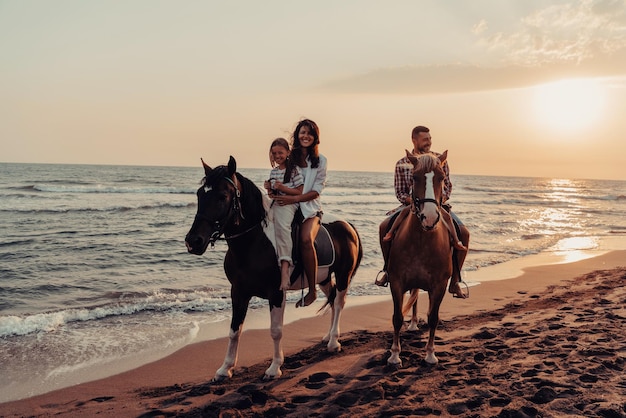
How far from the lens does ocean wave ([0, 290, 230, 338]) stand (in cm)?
678

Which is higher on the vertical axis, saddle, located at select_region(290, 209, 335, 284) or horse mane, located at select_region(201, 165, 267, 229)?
horse mane, located at select_region(201, 165, 267, 229)

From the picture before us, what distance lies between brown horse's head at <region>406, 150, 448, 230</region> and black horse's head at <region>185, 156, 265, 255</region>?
1617mm

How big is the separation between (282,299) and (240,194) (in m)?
1.20

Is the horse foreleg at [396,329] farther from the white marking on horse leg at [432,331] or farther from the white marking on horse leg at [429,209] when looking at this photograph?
the white marking on horse leg at [429,209]

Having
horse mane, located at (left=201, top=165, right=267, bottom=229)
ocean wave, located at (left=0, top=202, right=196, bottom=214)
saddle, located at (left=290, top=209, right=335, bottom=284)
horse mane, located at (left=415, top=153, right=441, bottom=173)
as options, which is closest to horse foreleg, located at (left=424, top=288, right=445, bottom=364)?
saddle, located at (left=290, top=209, right=335, bottom=284)

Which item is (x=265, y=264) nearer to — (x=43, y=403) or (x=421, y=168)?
(x=421, y=168)

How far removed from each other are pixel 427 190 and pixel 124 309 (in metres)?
5.63

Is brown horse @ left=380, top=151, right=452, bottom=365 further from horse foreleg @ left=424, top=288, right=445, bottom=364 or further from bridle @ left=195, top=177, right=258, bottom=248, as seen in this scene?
bridle @ left=195, top=177, right=258, bottom=248

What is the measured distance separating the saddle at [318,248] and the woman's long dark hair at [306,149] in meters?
0.57

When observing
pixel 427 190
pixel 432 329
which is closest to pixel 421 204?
pixel 427 190

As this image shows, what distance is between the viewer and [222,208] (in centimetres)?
433

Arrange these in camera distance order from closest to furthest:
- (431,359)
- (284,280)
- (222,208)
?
(222,208), (284,280), (431,359)

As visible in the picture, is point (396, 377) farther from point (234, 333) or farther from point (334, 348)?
point (234, 333)

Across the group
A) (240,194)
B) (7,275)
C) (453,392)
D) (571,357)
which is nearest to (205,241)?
(240,194)
